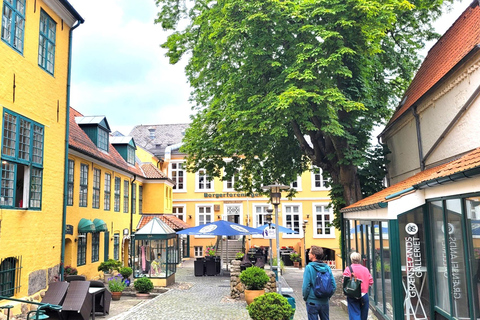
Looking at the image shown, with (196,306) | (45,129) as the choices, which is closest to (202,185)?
(196,306)

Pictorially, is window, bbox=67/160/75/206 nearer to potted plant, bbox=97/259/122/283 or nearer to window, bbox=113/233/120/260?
potted plant, bbox=97/259/122/283

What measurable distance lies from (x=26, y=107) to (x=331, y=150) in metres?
10.6

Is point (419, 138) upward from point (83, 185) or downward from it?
upward

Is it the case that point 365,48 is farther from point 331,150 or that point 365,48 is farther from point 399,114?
point 331,150

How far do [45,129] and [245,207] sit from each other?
79.0 feet

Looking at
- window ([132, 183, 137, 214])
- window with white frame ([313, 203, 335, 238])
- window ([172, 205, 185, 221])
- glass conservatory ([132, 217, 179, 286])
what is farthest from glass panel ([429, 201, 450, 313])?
window ([172, 205, 185, 221])

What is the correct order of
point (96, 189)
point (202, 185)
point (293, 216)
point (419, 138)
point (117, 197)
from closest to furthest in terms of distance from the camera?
1. point (419, 138)
2. point (96, 189)
3. point (117, 197)
4. point (293, 216)
5. point (202, 185)

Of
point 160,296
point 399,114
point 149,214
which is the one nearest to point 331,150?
point 399,114

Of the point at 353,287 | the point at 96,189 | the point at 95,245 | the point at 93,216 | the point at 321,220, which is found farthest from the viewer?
the point at 321,220

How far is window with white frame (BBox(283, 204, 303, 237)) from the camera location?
33469 millimetres

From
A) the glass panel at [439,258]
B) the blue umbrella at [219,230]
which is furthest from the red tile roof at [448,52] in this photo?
the blue umbrella at [219,230]

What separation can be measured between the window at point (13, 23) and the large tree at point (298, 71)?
18.3 feet

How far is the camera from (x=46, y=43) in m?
11.8

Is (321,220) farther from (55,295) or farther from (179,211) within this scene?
(55,295)
